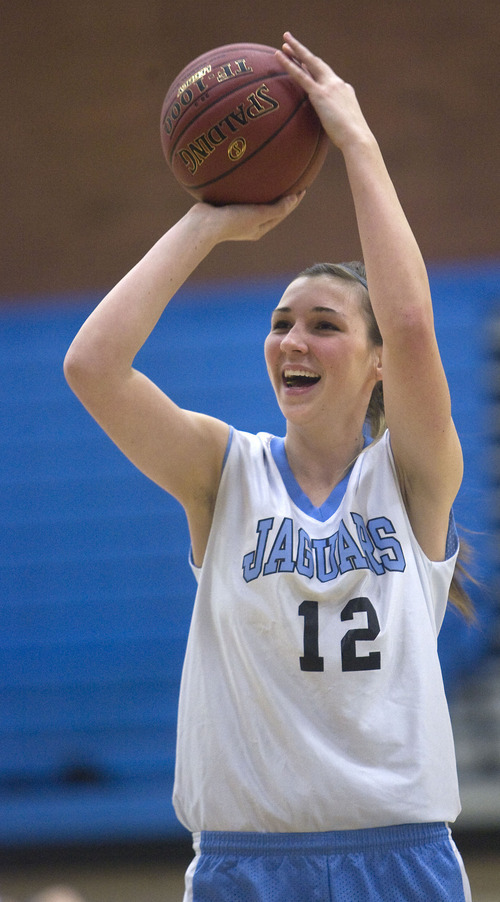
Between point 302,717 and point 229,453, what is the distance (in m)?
0.55

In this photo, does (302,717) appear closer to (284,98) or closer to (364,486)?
(364,486)

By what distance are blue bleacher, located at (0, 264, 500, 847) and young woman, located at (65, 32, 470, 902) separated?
3.25 metres

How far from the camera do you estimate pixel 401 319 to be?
5.52 feet

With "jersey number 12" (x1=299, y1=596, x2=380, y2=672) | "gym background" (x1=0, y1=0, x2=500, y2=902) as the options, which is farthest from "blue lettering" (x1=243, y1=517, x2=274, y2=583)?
"gym background" (x1=0, y1=0, x2=500, y2=902)

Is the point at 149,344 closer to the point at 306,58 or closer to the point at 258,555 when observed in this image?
the point at 306,58

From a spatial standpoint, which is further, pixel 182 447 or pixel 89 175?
pixel 89 175

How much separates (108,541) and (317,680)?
372cm

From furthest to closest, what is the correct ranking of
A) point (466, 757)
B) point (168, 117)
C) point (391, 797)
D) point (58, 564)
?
point (58, 564), point (466, 757), point (168, 117), point (391, 797)

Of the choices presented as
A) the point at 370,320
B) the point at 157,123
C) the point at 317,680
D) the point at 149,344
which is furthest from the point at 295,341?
the point at 157,123

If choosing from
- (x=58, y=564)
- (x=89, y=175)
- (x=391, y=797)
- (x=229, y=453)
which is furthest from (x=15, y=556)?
(x=391, y=797)

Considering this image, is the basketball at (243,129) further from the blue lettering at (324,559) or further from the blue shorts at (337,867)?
the blue shorts at (337,867)

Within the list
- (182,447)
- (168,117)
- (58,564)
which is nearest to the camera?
(182,447)

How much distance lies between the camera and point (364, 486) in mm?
1833

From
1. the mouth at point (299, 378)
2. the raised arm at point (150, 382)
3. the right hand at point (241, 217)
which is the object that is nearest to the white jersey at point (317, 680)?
the raised arm at point (150, 382)
